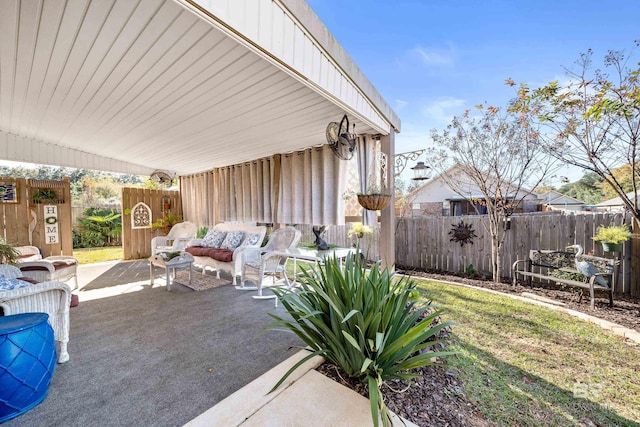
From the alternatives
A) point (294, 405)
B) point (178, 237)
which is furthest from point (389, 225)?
point (178, 237)

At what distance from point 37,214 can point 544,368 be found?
7.97 m

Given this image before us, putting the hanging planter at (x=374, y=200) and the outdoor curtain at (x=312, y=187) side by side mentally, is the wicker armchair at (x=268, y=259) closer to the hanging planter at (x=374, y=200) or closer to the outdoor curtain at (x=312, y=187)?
the outdoor curtain at (x=312, y=187)

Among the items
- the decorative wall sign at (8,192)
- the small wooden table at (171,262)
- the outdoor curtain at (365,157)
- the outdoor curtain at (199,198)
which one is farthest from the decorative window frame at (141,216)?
the outdoor curtain at (365,157)

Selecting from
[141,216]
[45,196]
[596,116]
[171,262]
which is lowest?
[171,262]

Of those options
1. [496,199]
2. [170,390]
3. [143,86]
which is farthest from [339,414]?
[496,199]

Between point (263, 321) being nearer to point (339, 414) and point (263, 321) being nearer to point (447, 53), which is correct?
point (339, 414)

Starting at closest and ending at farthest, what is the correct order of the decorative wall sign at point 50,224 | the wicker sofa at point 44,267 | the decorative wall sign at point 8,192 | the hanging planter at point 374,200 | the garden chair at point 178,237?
1. the hanging planter at point 374,200
2. the wicker sofa at point 44,267
3. the decorative wall sign at point 8,192
4. the decorative wall sign at point 50,224
5. the garden chair at point 178,237

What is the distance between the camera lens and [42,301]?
1.95m

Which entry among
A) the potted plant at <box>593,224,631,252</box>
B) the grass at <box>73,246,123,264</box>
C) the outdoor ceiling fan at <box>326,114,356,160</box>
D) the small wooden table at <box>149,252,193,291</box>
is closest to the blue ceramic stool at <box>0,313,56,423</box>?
the small wooden table at <box>149,252,193,291</box>

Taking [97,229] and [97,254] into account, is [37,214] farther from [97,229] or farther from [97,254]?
[97,229]

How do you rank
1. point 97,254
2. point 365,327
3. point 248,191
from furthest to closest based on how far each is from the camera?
point 97,254
point 248,191
point 365,327

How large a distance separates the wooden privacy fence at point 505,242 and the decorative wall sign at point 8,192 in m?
7.59

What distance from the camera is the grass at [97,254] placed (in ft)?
21.4

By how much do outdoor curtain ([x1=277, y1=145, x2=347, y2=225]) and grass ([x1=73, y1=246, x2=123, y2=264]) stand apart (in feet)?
17.0
